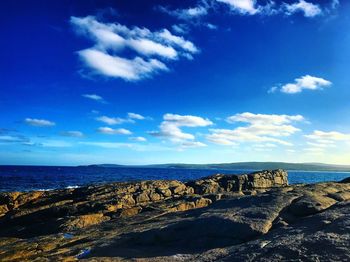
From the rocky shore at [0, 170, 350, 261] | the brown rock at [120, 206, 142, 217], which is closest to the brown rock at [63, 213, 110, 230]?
the rocky shore at [0, 170, 350, 261]

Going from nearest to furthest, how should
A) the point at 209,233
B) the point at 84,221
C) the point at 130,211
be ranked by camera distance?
the point at 209,233, the point at 84,221, the point at 130,211

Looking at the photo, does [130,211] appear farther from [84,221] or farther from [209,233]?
[209,233]

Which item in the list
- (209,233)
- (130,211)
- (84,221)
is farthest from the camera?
(130,211)

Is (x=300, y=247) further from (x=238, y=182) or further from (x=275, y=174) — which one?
(x=275, y=174)

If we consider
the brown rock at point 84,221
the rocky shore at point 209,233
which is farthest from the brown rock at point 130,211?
the brown rock at point 84,221

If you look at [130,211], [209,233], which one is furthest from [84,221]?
[209,233]

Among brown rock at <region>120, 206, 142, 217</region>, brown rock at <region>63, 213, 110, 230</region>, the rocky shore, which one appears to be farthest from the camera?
brown rock at <region>120, 206, 142, 217</region>

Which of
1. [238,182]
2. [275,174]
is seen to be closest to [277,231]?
[238,182]

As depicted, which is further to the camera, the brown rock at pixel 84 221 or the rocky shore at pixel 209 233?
the brown rock at pixel 84 221

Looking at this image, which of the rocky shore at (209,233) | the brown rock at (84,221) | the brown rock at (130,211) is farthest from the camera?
the brown rock at (130,211)

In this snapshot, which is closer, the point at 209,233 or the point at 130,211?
the point at 209,233

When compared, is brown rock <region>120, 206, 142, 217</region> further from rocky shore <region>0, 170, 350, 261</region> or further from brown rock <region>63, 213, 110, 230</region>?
brown rock <region>63, 213, 110, 230</region>

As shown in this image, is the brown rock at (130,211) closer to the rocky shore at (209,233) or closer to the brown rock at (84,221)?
the rocky shore at (209,233)

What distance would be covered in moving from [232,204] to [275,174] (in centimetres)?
4319
